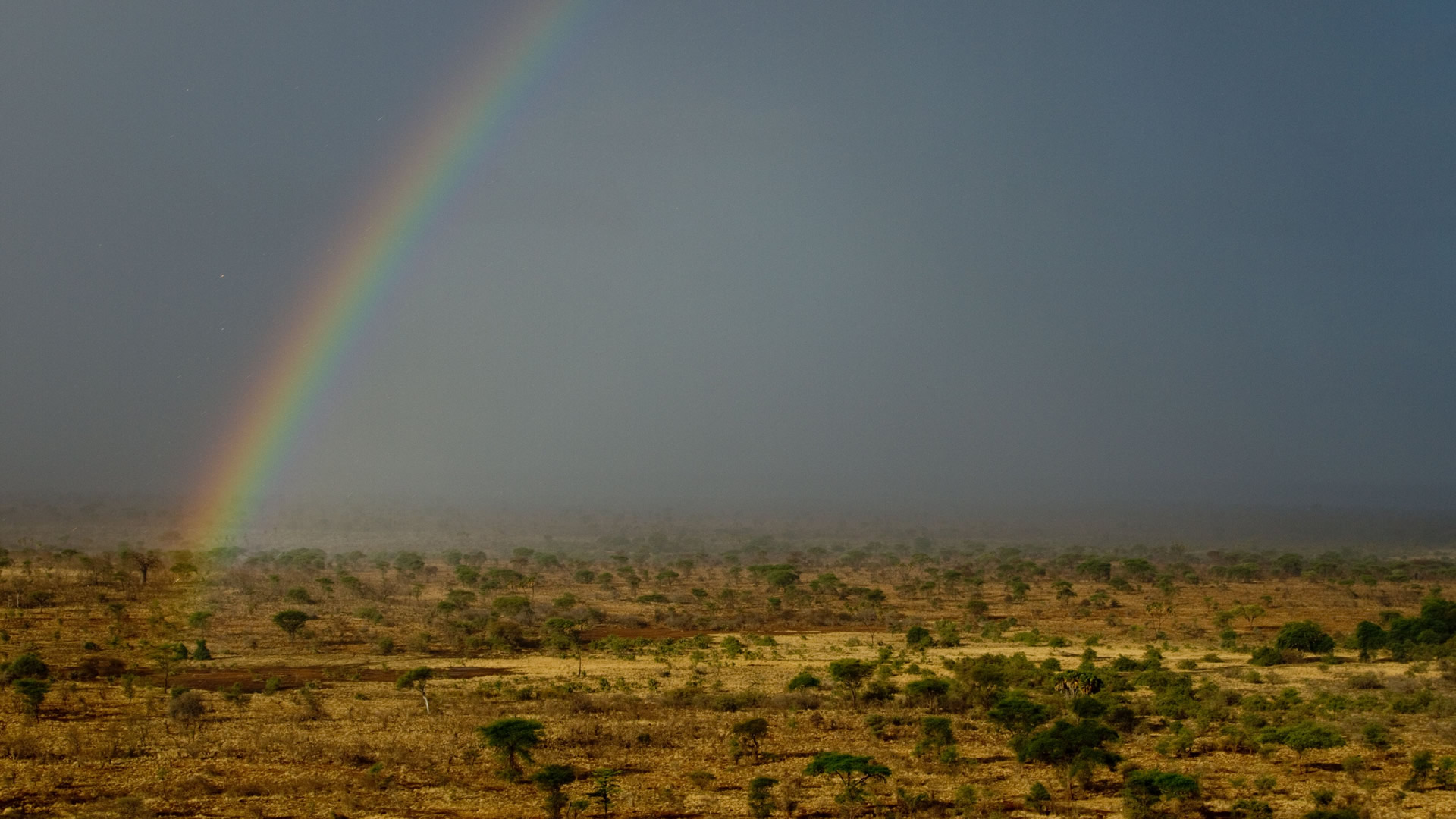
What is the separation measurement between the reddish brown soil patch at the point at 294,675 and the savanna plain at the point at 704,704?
0.22 metres

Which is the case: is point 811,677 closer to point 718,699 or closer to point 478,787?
point 718,699

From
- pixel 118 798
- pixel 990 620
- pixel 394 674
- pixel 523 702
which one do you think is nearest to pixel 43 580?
pixel 394 674

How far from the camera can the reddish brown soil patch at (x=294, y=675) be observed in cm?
3538

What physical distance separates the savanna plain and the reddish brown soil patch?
223 mm

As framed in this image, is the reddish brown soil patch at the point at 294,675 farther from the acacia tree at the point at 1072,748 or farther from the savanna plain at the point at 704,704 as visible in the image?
the acacia tree at the point at 1072,748

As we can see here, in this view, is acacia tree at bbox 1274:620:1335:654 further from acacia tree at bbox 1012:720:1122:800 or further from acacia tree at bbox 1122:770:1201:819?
acacia tree at bbox 1122:770:1201:819

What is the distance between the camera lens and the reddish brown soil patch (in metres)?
35.4

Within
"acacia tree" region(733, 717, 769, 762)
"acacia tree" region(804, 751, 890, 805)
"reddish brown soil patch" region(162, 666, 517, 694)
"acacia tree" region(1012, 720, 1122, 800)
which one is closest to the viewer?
"acacia tree" region(804, 751, 890, 805)

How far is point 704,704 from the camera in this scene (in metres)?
31.7

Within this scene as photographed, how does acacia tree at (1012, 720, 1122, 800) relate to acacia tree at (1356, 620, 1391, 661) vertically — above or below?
above

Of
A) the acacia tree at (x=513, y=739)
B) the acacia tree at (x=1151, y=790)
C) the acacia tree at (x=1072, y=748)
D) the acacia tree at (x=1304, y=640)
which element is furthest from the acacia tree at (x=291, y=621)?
the acacia tree at (x=1304, y=640)

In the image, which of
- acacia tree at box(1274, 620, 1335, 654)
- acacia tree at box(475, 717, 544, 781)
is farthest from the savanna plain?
acacia tree at box(1274, 620, 1335, 654)

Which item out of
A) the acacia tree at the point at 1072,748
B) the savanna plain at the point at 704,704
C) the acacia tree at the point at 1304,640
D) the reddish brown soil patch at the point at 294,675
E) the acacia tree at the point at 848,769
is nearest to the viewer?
the acacia tree at the point at 848,769

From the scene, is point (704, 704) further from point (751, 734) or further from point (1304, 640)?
point (1304, 640)
